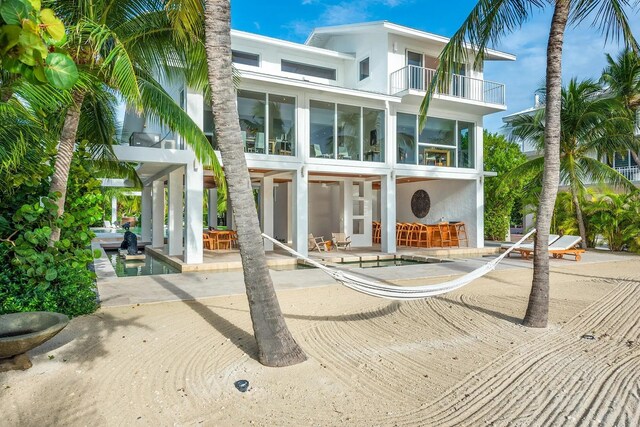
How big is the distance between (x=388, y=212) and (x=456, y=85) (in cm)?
528

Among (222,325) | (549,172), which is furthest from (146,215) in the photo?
(549,172)

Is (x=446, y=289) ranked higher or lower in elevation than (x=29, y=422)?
higher

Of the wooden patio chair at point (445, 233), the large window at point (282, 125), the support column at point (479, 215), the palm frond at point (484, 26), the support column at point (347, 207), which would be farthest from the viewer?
the support column at point (347, 207)

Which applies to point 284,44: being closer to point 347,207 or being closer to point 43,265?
point 347,207

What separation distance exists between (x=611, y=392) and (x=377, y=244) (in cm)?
1327

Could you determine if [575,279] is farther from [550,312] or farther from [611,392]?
[611,392]

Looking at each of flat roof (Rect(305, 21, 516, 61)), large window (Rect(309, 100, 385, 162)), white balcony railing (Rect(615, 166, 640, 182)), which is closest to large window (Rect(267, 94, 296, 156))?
large window (Rect(309, 100, 385, 162))

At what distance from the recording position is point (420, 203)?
1802 centimetres

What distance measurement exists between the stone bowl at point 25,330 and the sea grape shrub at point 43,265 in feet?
4.63

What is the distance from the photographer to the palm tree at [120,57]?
16.2 feet

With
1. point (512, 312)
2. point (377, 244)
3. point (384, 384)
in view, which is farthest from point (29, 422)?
point (377, 244)

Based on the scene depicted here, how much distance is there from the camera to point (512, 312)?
591 cm

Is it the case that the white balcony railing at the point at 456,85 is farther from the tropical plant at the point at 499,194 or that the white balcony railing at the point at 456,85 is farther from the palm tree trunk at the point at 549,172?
the palm tree trunk at the point at 549,172

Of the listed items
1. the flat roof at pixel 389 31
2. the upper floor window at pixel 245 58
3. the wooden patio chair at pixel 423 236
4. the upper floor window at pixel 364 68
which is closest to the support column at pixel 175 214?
the upper floor window at pixel 245 58
